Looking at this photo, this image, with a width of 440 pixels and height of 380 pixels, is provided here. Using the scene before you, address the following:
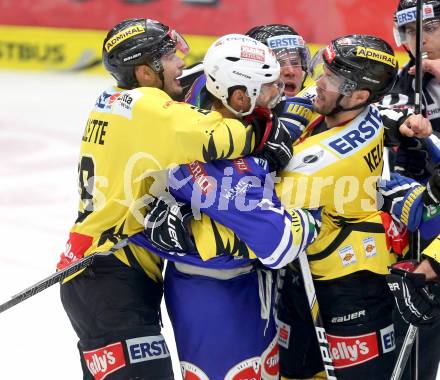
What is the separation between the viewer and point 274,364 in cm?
306

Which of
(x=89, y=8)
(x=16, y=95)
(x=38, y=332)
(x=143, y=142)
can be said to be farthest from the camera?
(x=89, y=8)

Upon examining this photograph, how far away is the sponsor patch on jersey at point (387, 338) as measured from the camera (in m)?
3.07

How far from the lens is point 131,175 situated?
2.90 meters

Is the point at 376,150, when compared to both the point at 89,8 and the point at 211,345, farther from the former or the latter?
the point at 89,8

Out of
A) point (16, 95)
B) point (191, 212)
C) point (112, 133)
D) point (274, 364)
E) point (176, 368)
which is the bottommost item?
point (16, 95)

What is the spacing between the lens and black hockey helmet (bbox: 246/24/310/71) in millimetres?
3457

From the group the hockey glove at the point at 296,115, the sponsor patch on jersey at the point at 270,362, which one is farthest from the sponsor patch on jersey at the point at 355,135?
the sponsor patch on jersey at the point at 270,362

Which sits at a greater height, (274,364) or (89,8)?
(274,364)

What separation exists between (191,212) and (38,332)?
1.74m

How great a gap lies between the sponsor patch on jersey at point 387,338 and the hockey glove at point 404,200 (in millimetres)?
334

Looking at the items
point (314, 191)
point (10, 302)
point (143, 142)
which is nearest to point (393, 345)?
point (314, 191)

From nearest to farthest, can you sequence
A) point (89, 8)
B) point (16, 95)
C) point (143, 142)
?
point (143, 142)
point (16, 95)
point (89, 8)

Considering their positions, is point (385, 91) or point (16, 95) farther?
point (16, 95)

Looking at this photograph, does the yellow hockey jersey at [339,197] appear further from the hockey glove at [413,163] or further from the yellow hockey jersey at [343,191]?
the hockey glove at [413,163]
